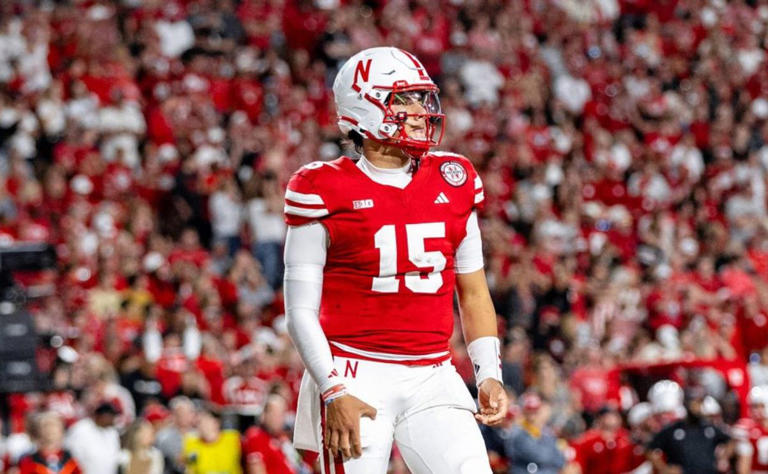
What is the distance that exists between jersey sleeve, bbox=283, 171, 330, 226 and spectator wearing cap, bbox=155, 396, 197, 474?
Result: 4721mm

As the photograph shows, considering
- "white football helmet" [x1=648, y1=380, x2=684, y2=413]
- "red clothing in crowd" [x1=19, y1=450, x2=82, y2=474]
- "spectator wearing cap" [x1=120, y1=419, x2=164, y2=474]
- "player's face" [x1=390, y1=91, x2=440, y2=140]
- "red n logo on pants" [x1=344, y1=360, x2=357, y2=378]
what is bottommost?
"white football helmet" [x1=648, y1=380, x2=684, y2=413]

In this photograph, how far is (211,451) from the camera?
7.91 meters

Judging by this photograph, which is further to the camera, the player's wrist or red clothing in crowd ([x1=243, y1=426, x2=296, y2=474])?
red clothing in crowd ([x1=243, y1=426, x2=296, y2=474])

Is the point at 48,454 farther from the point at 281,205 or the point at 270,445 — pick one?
the point at 281,205

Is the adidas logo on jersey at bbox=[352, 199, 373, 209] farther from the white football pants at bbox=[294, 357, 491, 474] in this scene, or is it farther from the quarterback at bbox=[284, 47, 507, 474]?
the white football pants at bbox=[294, 357, 491, 474]

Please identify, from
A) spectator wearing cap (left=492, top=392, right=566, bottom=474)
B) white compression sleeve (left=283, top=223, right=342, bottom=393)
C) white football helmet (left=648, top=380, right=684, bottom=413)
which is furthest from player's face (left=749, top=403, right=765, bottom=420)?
white compression sleeve (left=283, top=223, right=342, bottom=393)

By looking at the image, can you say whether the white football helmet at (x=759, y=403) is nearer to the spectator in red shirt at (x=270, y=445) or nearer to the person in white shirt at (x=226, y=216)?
the spectator in red shirt at (x=270, y=445)

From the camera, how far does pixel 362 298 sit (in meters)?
3.83

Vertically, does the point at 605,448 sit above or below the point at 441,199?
below

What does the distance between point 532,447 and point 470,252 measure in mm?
4656

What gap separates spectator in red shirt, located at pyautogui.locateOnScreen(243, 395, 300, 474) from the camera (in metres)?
7.73

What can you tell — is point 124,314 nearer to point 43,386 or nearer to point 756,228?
point 43,386

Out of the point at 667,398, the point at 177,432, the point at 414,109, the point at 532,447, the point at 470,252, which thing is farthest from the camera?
the point at 667,398

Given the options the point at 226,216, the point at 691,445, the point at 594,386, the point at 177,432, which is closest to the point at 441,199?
the point at 177,432
